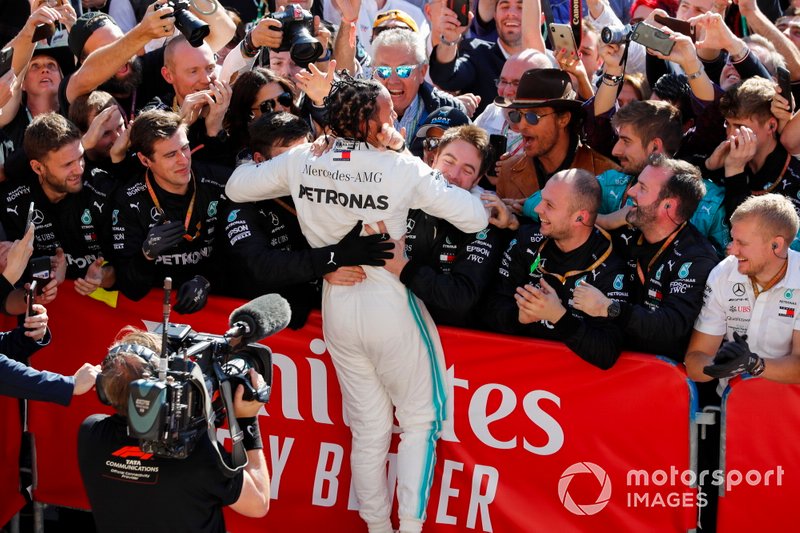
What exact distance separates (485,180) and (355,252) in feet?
6.02

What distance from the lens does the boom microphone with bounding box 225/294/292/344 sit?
169 inches

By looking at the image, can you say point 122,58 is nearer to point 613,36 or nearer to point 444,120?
point 444,120

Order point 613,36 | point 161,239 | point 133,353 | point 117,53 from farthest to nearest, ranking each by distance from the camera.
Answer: point 117,53, point 613,36, point 161,239, point 133,353

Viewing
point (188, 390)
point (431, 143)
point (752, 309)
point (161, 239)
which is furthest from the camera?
point (431, 143)

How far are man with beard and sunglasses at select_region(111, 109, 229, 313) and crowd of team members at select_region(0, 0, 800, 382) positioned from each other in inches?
0.5

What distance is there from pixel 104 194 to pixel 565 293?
9.54 feet

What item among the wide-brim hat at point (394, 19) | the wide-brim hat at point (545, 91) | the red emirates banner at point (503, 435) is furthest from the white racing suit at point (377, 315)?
the wide-brim hat at point (394, 19)

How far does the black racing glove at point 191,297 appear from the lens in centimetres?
549

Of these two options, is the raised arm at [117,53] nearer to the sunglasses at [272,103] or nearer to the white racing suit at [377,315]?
the sunglasses at [272,103]

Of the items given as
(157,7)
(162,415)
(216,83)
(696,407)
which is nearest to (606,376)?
(696,407)

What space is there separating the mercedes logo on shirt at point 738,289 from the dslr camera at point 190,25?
137 inches

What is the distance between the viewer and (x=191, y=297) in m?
5.49

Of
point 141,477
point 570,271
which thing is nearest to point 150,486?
point 141,477

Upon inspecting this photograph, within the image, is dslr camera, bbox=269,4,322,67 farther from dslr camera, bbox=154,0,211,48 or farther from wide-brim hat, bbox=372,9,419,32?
wide-brim hat, bbox=372,9,419,32
